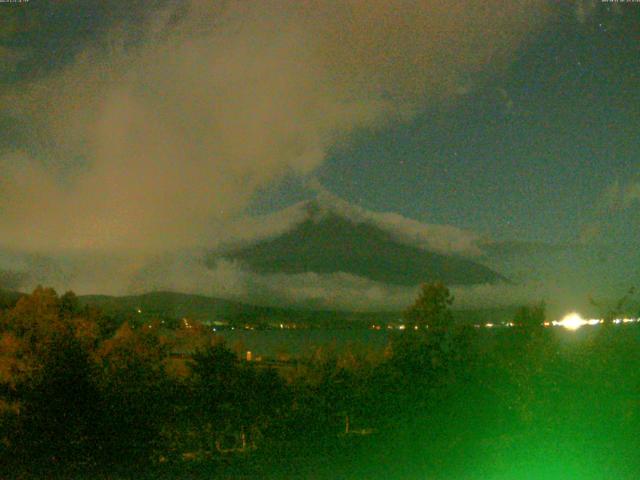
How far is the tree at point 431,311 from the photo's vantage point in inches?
610

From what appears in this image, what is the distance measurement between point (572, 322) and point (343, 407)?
7.99 m

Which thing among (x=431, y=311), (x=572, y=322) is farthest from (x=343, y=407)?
(x=572, y=322)

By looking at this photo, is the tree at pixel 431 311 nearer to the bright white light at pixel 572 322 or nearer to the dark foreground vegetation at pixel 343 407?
the dark foreground vegetation at pixel 343 407

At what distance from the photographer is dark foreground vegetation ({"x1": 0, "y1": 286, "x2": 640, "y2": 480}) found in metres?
9.38

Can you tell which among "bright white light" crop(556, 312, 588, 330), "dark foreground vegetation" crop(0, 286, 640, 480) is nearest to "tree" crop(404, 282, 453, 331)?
"dark foreground vegetation" crop(0, 286, 640, 480)

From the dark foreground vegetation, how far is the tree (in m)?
0.03

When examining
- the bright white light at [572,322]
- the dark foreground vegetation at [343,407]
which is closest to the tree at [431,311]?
the dark foreground vegetation at [343,407]

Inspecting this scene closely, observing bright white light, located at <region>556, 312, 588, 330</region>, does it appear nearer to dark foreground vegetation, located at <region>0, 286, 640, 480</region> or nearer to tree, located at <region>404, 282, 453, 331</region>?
dark foreground vegetation, located at <region>0, 286, 640, 480</region>

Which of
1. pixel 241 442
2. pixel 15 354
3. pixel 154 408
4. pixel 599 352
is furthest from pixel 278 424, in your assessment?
pixel 599 352

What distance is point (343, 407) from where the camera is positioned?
17312 mm

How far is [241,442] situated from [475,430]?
5913mm

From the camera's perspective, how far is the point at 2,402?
13.5 metres

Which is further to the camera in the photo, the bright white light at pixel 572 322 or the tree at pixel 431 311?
the tree at pixel 431 311

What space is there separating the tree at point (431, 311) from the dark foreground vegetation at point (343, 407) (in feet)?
0.11
